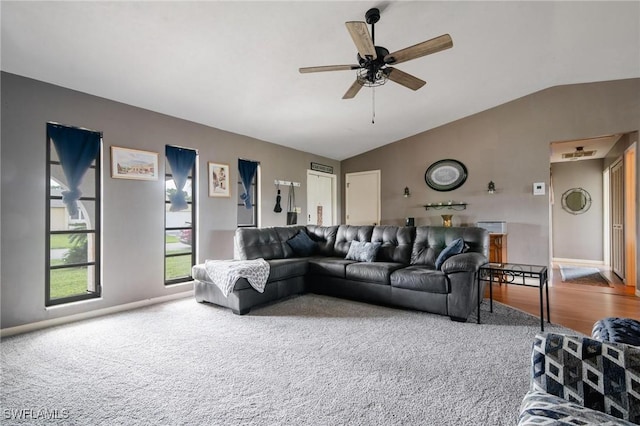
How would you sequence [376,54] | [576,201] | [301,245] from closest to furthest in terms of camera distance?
1. [376,54]
2. [301,245]
3. [576,201]

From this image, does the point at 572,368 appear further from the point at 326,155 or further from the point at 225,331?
the point at 326,155

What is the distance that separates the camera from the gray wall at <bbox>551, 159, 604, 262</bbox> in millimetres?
7215

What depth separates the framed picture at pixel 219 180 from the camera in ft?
16.1

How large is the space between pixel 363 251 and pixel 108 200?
3.31 m

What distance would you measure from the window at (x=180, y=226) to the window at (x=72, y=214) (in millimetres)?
838

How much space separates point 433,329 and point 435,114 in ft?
13.1

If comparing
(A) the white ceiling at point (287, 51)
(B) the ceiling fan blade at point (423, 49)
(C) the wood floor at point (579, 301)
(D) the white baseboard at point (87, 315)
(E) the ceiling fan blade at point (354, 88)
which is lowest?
(C) the wood floor at point (579, 301)

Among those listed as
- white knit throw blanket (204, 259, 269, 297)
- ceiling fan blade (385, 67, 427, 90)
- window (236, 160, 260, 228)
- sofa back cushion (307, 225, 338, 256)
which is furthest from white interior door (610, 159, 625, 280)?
window (236, 160, 260, 228)

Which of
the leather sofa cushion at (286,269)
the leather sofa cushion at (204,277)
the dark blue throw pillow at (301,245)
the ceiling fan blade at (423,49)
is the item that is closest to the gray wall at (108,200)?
the leather sofa cushion at (204,277)

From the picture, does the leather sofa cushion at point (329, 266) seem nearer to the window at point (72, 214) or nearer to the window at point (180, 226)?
the window at point (180, 226)

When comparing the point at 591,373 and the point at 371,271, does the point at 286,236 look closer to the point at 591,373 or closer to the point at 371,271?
the point at 371,271

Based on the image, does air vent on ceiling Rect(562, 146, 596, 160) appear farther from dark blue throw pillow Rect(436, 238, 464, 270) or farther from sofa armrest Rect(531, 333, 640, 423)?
sofa armrest Rect(531, 333, 640, 423)

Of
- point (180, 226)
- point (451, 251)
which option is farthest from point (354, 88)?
point (180, 226)

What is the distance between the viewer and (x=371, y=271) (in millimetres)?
3955
